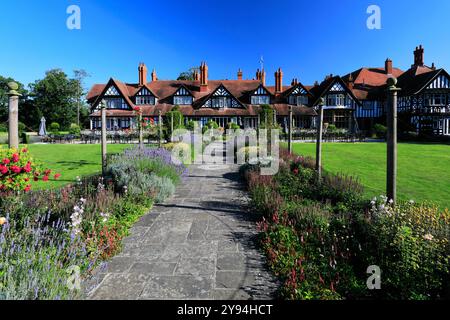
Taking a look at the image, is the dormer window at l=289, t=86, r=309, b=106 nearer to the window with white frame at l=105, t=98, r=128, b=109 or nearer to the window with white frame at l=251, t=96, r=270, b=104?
the window with white frame at l=251, t=96, r=270, b=104

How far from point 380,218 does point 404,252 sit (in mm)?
657

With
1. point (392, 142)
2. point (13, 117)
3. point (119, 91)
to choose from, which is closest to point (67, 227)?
point (13, 117)

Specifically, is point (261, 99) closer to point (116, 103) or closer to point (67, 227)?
point (116, 103)

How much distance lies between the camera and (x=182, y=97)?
123 ft

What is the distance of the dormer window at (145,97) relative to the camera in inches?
1470

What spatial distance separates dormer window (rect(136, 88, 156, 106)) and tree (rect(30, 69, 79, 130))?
22396mm

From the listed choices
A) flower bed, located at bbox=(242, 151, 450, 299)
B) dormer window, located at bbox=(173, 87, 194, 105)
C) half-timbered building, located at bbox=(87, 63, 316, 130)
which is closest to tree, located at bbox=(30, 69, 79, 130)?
half-timbered building, located at bbox=(87, 63, 316, 130)

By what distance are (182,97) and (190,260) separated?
35.3 meters

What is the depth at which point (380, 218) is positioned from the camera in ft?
12.4
